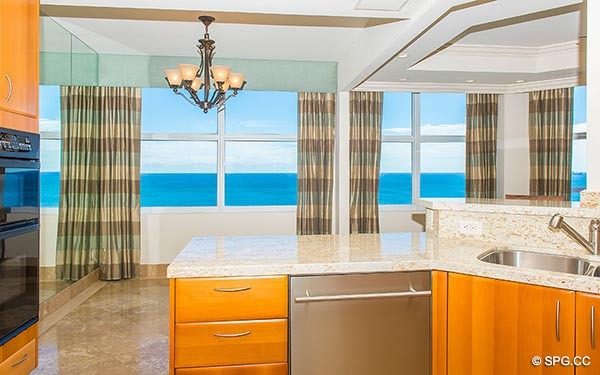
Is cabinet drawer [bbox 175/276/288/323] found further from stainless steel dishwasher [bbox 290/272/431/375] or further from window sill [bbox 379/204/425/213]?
window sill [bbox 379/204/425/213]

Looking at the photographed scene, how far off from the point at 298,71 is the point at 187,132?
1.63 metres

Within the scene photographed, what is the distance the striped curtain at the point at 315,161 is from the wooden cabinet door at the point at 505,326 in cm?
345

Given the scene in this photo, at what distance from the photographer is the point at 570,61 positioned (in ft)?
14.8

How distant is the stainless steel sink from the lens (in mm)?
2051

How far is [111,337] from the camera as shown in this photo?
3410mm

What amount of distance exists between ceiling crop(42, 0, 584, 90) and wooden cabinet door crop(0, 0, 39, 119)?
0.54 meters

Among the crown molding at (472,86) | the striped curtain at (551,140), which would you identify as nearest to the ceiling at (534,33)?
the crown molding at (472,86)

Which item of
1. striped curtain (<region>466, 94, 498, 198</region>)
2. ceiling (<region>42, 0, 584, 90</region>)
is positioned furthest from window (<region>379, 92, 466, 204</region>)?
ceiling (<region>42, 0, 584, 90</region>)

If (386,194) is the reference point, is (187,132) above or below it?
above

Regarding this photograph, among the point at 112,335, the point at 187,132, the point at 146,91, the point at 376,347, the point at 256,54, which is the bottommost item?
the point at 112,335

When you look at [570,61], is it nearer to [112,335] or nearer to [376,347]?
[376,347]

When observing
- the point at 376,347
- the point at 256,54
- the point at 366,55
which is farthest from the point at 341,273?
the point at 256,54

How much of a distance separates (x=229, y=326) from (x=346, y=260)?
0.61 meters

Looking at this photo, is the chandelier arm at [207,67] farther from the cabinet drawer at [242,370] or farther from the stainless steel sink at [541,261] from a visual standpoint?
the stainless steel sink at [541,261]
